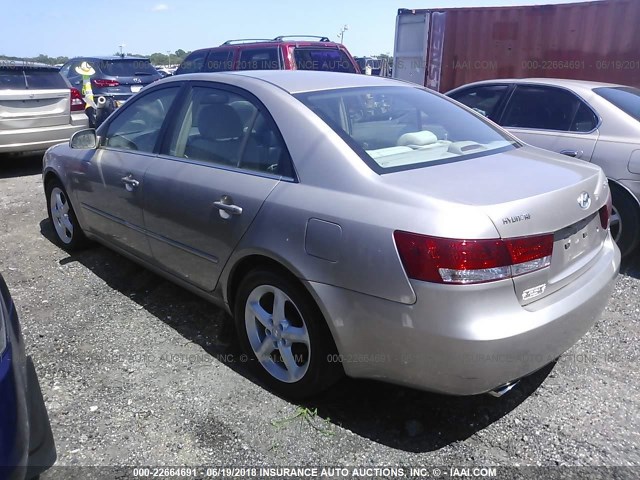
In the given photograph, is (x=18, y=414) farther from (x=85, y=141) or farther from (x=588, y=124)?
(x=588, y=124)

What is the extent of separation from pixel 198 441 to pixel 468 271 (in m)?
1.44

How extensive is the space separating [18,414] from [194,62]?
371 inches

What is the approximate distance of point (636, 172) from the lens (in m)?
4.11

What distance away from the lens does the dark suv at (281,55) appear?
848 cm

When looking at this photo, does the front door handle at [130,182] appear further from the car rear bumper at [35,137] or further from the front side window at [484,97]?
the car rear bumper at [35,137]

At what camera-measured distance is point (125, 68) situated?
12227 mm

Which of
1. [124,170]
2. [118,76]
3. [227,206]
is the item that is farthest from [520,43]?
[118,76]

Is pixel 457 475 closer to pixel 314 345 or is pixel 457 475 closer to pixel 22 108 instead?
pixel 314 345

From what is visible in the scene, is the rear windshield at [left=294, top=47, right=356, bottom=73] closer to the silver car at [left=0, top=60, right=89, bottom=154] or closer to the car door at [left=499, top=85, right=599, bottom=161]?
the silver car at [left=0, top=60, right=89, bottom=154]

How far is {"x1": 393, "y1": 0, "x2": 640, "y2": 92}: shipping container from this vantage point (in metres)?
7.86

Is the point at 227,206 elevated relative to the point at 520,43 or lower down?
lower down

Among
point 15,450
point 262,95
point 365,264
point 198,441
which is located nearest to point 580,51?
point 262,95

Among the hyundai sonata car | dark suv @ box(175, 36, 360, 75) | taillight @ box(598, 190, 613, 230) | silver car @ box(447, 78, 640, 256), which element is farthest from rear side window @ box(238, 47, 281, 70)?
the hyundai sonata car

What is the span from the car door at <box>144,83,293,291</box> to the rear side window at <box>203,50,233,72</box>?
6397 mm
